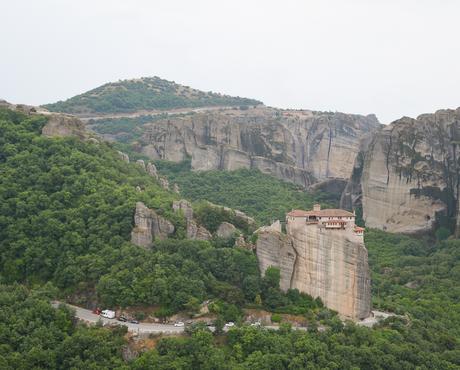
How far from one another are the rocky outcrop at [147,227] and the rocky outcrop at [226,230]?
425 cm

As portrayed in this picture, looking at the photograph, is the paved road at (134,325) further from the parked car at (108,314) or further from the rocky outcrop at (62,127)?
the rocky outcrop at (62,127)

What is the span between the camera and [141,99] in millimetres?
147375

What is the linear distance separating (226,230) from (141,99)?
98077 millimetres

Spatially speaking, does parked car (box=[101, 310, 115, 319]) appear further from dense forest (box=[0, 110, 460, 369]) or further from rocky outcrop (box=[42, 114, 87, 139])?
rocky outcrop (box=[42, 114, 87, 139])

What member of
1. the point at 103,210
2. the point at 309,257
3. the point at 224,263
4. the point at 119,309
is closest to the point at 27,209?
the point at 103,210

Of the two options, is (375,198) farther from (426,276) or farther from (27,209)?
(27,209)

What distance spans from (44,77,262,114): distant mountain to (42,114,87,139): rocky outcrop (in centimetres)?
6688

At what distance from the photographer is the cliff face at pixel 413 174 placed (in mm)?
75625

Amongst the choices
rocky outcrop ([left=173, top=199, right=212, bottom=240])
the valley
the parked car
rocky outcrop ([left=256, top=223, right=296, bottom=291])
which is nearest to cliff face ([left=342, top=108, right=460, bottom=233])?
the valley

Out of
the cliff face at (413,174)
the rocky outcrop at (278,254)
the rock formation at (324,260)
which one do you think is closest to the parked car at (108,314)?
the rocky outcrop at (278,254)

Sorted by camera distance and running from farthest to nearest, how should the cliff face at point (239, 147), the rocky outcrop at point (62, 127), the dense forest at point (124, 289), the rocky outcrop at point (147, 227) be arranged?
the cliff face at point (239, 147) → the rocky outcrop at point (62, 127) → the rocky outcrop at point (147, 227) → the dense forest at point (124, 289)

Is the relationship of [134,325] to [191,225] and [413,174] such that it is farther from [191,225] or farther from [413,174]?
[413,174]

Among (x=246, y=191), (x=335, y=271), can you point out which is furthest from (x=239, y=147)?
(x=335, y=271)

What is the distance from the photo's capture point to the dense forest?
41.1m
